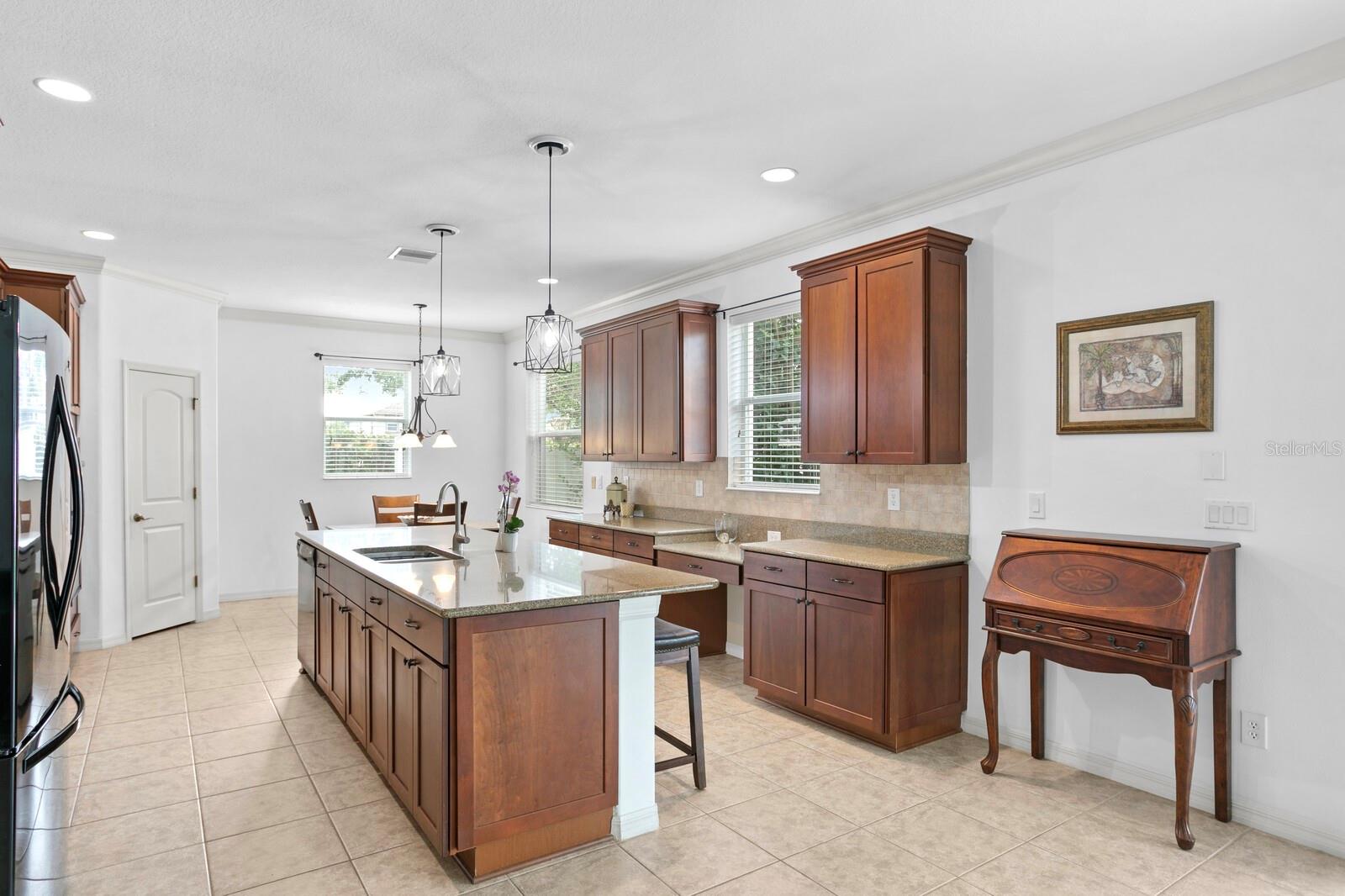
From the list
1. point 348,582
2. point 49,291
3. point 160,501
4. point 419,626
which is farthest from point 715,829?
point 160,501

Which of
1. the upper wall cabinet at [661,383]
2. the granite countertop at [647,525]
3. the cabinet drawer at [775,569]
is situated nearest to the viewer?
the cabinet drawer at [775,569]

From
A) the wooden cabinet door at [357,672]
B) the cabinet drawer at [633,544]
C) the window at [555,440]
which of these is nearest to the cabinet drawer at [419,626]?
the wooden cabinet door at [357,672]

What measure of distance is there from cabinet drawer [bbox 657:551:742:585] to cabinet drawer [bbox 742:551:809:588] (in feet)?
0.50

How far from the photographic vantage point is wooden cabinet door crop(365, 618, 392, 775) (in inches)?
121

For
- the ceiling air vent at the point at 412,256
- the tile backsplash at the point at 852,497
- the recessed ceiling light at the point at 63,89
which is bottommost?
the tile backsplash at the point at 852,497

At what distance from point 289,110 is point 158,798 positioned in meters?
2.68

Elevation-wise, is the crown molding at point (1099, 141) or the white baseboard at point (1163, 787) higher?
the crown molding at point (1099, 141)

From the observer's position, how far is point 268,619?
6457 mm

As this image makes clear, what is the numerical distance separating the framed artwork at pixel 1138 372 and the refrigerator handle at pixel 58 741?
365 cm

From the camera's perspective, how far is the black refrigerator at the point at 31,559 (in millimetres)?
1886

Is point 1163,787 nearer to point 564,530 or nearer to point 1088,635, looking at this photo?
point 1088,635

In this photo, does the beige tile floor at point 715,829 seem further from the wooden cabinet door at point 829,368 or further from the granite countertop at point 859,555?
the wooden cabinet door at point 829,368

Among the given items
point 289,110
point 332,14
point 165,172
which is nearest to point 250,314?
point 165,172

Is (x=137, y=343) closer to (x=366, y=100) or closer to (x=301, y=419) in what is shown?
(x=301, y=419)
